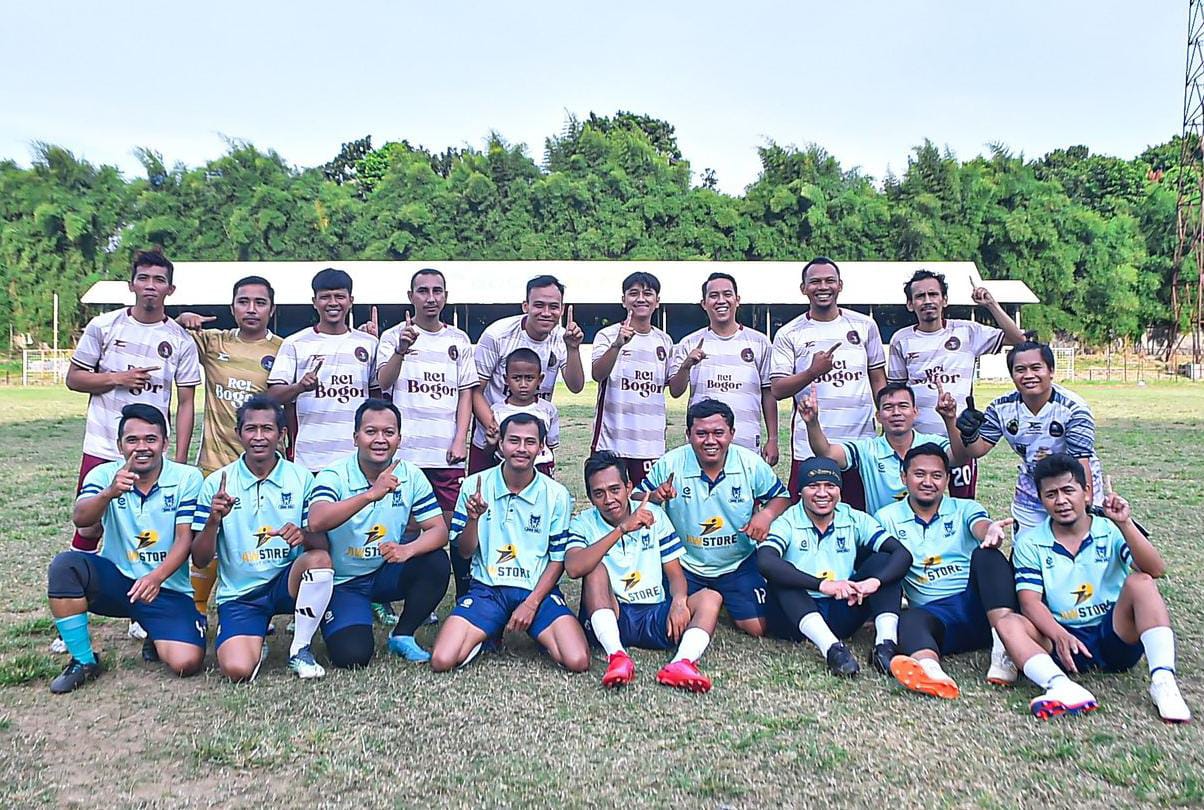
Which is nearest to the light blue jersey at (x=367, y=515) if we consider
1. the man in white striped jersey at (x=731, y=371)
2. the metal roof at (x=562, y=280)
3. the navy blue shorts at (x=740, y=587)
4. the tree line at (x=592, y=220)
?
the navy blue shorts at (x=740, y=587)

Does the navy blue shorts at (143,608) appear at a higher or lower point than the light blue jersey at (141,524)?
lower

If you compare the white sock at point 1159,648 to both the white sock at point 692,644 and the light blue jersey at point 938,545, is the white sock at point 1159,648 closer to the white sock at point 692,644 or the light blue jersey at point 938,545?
the light blue jersey at point 938,545

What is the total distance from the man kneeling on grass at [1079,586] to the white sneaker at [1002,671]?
4.7 inches

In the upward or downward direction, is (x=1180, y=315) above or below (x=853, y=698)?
above

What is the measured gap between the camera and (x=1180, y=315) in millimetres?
35250

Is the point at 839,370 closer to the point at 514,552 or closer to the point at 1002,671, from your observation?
the point at 1002,671

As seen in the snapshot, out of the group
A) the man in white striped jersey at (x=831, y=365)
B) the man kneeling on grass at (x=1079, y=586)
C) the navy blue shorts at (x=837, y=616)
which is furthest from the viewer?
the man in white striped jersey at (x=831, y=365)

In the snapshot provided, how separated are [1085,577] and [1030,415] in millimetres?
991

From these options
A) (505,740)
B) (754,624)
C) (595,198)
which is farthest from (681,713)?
(595,198)

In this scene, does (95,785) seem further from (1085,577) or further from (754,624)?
(1085,577)

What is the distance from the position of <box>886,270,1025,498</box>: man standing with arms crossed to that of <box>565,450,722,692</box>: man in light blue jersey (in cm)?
155

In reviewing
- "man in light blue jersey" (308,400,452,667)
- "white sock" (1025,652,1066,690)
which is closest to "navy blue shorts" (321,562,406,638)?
"man in light blue jersey" (308,400,452,667)

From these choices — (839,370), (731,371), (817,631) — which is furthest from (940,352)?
(817,631)

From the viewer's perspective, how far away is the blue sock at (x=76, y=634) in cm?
387
